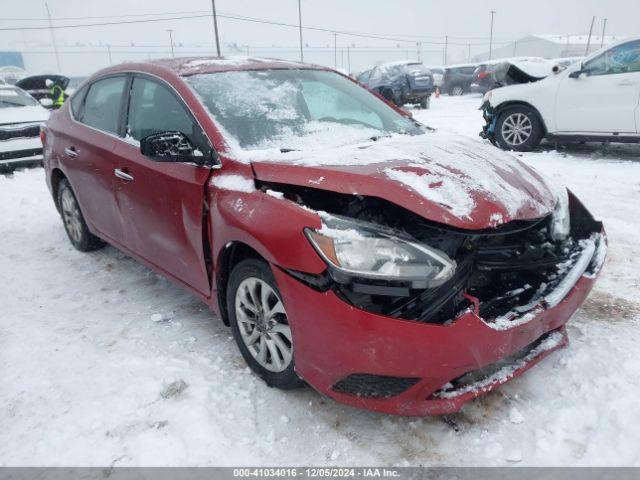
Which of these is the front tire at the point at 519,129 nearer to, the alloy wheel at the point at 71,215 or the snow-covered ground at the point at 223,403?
the snow-covered ground at the point at 223,403

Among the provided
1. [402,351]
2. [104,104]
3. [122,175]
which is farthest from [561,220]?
[104,104]

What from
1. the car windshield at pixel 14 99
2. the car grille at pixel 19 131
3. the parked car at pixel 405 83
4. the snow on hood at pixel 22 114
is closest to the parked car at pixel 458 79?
the parked car at pixel 405 83

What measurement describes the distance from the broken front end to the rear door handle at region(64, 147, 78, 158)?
242cm

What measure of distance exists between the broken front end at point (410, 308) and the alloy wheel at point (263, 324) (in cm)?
19

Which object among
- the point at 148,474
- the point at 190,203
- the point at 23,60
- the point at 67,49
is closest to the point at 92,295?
the point at 190,203

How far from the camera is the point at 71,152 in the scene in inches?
153

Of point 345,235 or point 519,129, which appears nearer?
point 345,235

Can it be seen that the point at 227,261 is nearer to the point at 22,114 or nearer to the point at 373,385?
the point at 373,385

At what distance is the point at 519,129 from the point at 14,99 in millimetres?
8869

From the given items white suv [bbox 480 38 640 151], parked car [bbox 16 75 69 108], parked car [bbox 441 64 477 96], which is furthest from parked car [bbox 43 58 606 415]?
parked car [bbox 441 64 477 96]

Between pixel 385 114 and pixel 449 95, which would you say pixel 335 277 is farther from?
pixel 449 95

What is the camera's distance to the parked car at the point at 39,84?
12266 mm

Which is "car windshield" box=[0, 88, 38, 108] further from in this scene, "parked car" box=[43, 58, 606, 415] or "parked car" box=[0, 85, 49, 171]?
Result: "parked car" box=[43, 58, 606, 415]

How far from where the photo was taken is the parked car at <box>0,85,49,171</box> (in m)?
7.88
